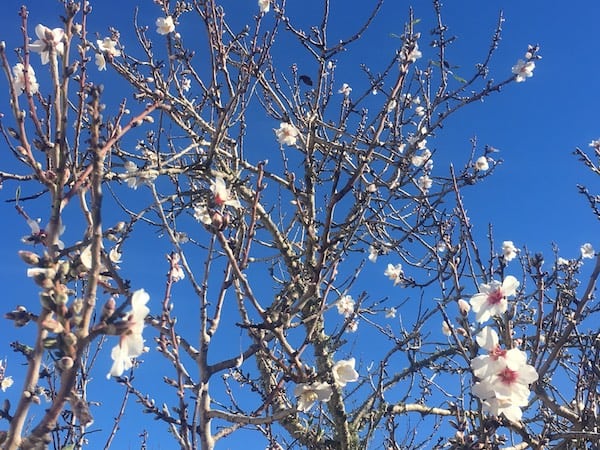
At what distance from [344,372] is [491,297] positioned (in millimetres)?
699

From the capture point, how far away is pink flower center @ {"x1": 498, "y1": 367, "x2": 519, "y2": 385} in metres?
1.94

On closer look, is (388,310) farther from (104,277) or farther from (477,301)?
(104,277)

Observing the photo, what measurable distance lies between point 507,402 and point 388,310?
123 inches

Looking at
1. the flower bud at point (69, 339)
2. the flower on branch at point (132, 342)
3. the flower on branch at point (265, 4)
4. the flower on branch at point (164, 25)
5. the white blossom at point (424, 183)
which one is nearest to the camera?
the flower bud at point (69, 339)

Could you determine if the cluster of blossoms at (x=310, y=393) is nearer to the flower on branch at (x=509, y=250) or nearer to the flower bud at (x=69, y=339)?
the flower bud at (x=69, y=339)

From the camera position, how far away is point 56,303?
1042 millimetres

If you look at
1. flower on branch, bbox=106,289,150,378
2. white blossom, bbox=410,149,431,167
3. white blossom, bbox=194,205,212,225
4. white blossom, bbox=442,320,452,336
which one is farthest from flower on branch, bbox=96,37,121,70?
flower on branch, bbox=106,289,150,378

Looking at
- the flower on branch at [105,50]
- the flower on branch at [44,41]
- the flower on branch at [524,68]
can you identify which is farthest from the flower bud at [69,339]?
the flower on branch at [524,68]

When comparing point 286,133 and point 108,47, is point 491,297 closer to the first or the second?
point 286,133

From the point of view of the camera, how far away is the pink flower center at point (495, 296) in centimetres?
227

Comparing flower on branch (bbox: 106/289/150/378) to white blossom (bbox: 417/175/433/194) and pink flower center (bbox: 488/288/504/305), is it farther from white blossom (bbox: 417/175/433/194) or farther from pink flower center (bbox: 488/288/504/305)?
white blossom (bbox: 417/175/433/194)

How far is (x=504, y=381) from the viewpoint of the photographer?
195cm

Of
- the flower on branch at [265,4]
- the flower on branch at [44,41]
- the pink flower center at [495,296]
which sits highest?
the flower on branch at [265,4]

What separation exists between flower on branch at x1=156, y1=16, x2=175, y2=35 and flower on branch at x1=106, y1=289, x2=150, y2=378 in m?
3.11
